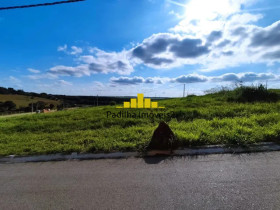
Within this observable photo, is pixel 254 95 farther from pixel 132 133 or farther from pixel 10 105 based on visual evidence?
pixel 10 105

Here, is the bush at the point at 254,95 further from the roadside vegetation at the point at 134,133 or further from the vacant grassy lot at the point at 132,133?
the vacant grassy lot at the point at 132,133

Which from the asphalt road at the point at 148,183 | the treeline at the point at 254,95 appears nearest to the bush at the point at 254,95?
the treeline at the point at 254,95

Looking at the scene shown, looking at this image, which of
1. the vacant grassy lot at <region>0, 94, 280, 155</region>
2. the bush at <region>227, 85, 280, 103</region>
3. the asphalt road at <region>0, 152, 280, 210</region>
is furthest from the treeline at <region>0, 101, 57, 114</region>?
the asphalt road at <region>0, 152, 280, 210</region>

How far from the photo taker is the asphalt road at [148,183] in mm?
1801

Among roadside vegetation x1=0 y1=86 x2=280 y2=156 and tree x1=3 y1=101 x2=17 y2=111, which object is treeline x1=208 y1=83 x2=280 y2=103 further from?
tree x1=3 y1=101 x2=17 y2=111

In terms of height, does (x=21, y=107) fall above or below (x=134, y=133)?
below

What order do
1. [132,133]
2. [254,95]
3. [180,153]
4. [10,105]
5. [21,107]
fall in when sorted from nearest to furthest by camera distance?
[180,153]
[132,133]
[254,95]
[21,107]
[10,105]

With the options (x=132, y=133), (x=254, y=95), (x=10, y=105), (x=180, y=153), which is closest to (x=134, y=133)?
(x=132, y=133)

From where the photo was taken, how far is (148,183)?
216cm

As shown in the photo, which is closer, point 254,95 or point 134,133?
point 134,133

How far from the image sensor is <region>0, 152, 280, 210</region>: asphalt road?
1.80 metres

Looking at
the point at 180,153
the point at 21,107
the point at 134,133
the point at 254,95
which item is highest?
the point at 254,95

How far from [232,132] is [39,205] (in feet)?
12.8

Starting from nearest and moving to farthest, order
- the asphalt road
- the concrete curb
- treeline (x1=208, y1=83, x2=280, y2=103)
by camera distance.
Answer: the asphalt road, the concrete curb, treeline (x1=208, y1=83, x2=280, y2=103)
